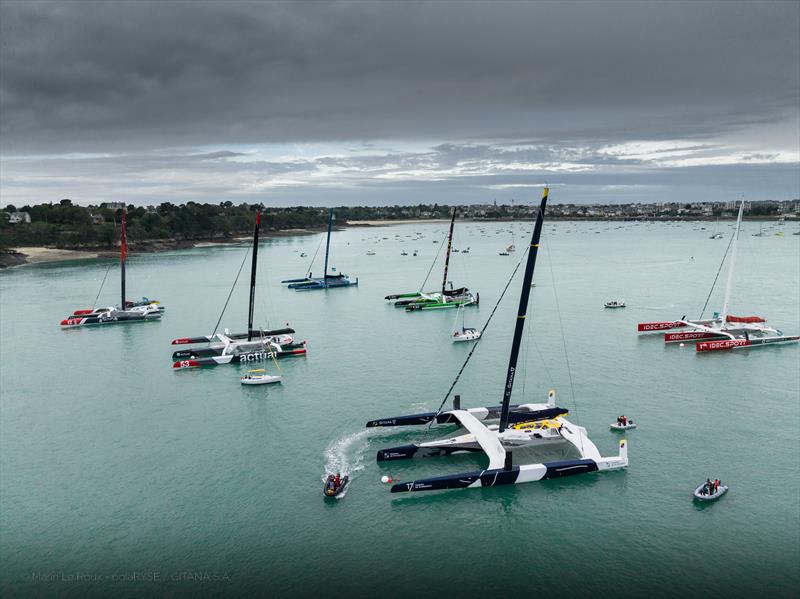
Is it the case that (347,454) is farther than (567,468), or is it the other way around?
(347,454)

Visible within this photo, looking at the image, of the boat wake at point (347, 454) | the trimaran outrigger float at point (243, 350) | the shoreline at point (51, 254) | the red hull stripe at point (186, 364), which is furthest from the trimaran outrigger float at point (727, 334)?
the shoreline at point (51, 254)

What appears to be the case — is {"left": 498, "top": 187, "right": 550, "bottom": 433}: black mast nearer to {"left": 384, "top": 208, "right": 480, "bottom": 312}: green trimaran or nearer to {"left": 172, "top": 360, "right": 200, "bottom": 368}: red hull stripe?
{"left": 172, "top": 360, "right": 200, "bottom": 368}: red hull stripe

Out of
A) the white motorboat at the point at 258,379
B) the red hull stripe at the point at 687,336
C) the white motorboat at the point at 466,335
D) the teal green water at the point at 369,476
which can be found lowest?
the teal green water at the point at 369,476

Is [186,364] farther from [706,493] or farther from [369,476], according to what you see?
[706,493]

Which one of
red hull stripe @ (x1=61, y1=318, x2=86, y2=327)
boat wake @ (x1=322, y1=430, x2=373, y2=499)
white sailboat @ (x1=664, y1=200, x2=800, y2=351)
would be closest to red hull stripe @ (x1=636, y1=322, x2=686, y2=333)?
white sailboat @ (x1=664, y1=200, x2=800, y2=351)

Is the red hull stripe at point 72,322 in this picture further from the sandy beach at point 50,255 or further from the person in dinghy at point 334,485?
the sandy beach at point 50,255

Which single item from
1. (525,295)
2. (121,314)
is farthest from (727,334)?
(121,314)

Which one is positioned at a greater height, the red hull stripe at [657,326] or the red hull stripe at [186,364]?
the red hull stripe at [657,326]
